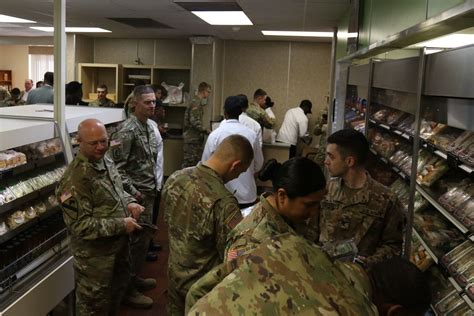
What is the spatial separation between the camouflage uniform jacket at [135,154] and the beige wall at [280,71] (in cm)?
549

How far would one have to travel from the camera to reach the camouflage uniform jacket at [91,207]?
2703mm

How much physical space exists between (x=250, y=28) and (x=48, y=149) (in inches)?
192

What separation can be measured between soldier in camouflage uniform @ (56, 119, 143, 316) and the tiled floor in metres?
0.85

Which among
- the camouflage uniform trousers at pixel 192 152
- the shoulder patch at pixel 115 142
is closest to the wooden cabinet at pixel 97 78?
the camouflage uniform trousers at pixel 192 152

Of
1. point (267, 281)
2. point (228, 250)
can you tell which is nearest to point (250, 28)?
point (228, 250)

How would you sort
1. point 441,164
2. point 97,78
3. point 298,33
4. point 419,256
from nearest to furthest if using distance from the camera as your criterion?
point 419,256, point 441,164, point 298,33, point 97,78

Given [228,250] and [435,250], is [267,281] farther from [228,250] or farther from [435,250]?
[435,250]

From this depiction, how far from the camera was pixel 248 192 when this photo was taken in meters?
4.58

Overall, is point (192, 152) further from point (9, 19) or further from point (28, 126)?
point (28, 126)

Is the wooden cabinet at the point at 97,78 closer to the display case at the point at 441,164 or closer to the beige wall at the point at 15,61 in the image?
the beige wall at the point at 15,61

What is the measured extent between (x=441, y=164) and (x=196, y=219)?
1.33 metres

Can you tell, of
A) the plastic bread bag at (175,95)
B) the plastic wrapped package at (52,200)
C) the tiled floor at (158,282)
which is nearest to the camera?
the plastic wrapped package at (52,200)

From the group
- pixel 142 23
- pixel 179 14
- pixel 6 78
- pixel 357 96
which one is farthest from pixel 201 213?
pixel 6 78

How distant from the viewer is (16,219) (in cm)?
272
